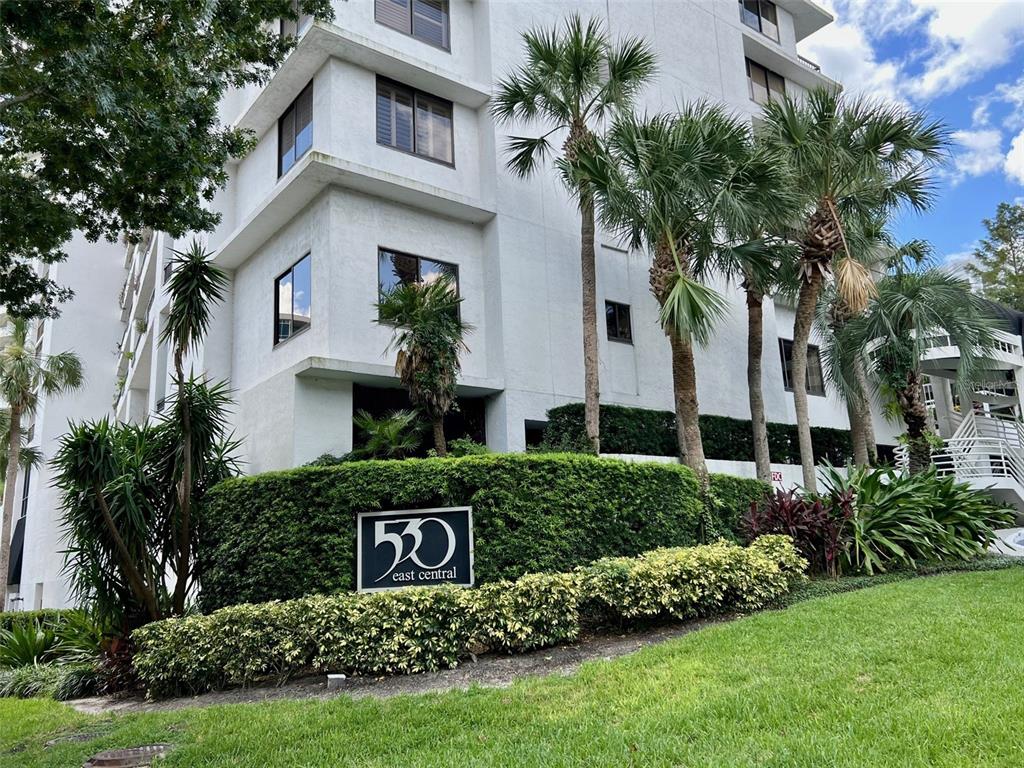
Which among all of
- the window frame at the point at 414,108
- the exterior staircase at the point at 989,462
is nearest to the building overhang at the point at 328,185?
the window frame at the point at 414,108

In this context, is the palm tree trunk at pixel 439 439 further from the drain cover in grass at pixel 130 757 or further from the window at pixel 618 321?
the drain cover in grass at pixel 130 757

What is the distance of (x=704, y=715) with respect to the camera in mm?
4809

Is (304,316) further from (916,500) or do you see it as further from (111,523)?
(916,500)

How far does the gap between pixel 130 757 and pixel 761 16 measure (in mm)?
26741

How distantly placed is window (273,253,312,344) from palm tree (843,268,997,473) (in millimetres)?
12651

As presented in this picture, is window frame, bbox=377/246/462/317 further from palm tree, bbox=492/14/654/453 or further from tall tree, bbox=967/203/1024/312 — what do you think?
tall tree, bbox=967/203/1024/312

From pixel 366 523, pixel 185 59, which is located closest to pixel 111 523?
pixel 366 523

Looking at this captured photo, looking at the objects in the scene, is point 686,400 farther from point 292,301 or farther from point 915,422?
point 292,301

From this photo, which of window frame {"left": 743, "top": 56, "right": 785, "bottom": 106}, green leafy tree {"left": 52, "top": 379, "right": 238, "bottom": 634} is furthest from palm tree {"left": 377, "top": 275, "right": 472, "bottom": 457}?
window frame {"left": 743, "top": 56, "right": 785, "bottom": 106}

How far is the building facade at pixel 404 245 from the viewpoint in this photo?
13.0m

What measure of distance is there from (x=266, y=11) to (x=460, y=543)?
7123mm

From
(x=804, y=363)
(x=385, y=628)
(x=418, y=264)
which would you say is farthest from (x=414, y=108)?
(x=385, y=628)

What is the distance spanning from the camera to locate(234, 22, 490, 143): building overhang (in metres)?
13.4

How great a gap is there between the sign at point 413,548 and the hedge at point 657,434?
14.8 feet
